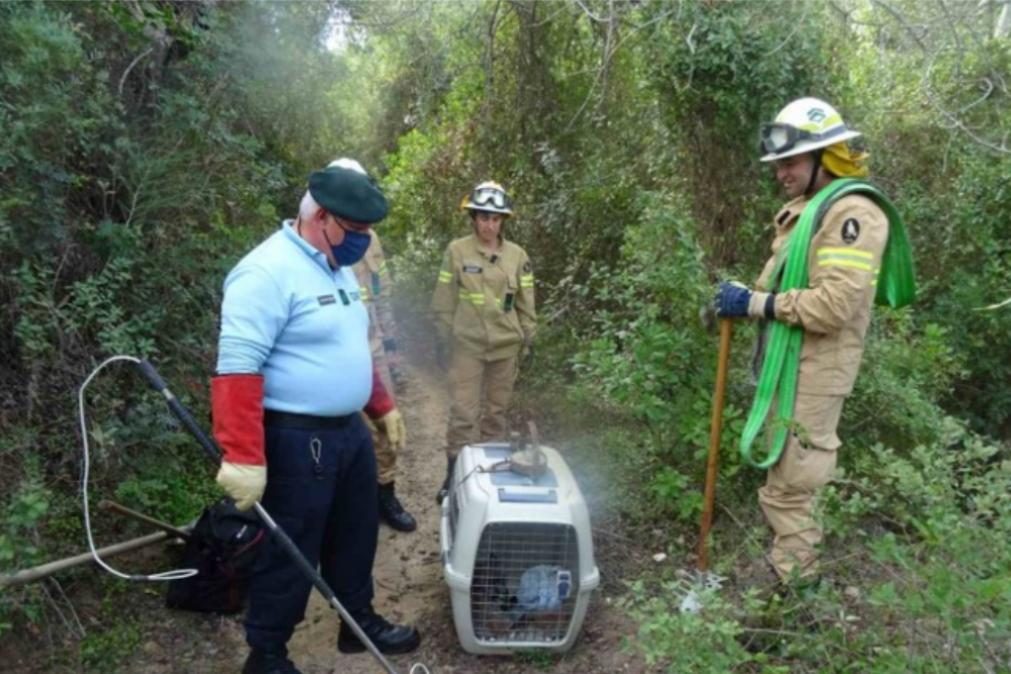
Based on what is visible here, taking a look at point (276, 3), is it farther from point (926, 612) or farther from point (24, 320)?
point (926, 612)

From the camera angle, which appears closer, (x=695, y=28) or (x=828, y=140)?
(x=828, y=140)

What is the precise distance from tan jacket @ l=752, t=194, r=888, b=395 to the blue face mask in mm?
1635

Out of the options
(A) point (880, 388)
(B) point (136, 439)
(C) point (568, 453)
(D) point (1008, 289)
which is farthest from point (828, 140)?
(D) point (1008, 289)

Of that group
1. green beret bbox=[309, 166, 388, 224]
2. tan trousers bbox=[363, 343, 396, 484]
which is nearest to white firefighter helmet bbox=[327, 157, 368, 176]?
green beret bbox=[309, 166, 388, 224]

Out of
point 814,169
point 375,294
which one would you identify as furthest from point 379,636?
A: point 814,169

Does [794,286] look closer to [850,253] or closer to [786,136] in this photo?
[850,253]

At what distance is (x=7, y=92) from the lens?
355cm

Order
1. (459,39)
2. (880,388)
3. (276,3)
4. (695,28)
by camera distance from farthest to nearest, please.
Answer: (459,39) < (276,3) < (695,28) < (880,388)

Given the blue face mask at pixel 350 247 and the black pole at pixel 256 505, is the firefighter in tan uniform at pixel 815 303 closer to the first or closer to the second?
the blue face mask at pixel 350 247

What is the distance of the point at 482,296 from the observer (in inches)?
203

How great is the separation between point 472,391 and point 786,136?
2.56 m

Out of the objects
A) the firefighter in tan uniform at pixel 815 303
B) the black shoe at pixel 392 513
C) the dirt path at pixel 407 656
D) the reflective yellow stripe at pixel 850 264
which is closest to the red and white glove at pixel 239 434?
the dirt path at pixel 407 656

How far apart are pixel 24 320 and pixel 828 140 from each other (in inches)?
135

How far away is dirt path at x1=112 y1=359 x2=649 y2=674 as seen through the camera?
11.8 feet
